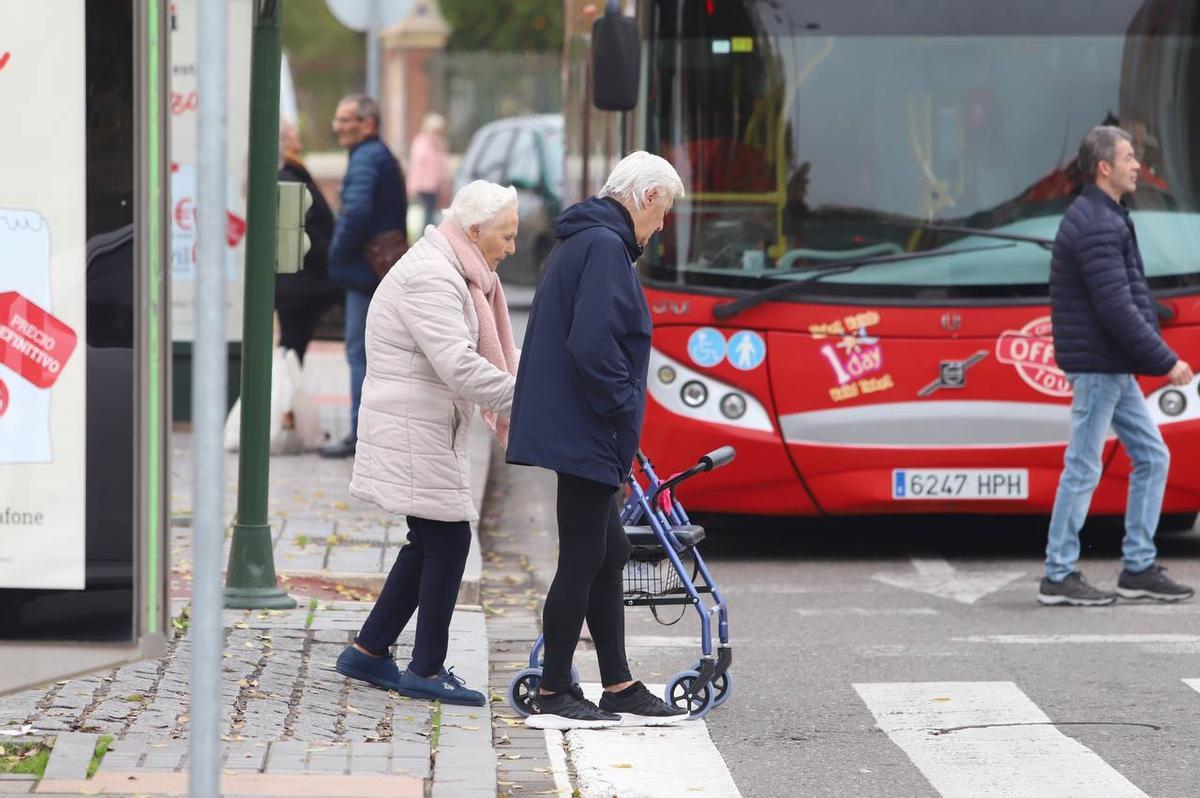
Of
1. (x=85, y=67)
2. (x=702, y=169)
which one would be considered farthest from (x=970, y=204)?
(x=85, y=67)

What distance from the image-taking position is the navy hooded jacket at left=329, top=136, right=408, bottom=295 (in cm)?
1172

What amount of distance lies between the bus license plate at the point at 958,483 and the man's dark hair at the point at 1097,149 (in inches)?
59.6

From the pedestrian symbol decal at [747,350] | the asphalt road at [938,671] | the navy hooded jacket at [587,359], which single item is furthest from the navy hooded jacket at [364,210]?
the navy hooded jacket at [587,359]

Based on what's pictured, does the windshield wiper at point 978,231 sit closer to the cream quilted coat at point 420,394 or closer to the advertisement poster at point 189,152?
the cream quilted coat at point 420,394

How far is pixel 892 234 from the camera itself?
9.59 m

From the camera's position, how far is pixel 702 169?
9641 millimetres

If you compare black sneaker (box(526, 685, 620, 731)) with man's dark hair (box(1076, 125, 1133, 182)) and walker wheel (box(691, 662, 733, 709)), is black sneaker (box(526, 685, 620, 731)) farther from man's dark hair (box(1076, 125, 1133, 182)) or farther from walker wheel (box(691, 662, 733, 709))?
man's dark hair (box(1076, 125, 1133, 182))

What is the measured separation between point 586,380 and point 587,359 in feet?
0.21

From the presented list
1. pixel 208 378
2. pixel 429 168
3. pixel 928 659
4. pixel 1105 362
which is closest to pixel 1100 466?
pixel 1105 362

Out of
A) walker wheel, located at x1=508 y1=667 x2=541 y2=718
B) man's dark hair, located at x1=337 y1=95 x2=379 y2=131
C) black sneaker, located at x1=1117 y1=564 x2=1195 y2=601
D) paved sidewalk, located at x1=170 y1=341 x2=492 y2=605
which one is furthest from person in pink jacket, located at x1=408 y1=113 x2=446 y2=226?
walker wheel, located at x1=508 y1=667 x2=541 y2=718

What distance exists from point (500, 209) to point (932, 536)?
4691 millimetres

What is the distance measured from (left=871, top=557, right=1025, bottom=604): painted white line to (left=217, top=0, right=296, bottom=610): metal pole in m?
2.68

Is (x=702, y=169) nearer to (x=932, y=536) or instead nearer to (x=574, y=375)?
(x=932, y=536)

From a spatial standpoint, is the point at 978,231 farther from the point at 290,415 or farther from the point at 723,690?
the point at 290,415
